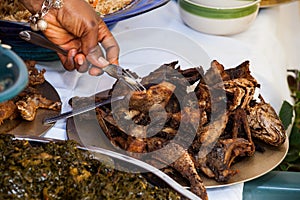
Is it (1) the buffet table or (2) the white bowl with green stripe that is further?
(2) the white bowl with green stripe

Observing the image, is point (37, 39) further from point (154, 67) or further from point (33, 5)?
point (154, 67)

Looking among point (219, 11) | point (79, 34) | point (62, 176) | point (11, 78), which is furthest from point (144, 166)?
point (219, 11)

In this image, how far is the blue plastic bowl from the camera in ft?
1.80

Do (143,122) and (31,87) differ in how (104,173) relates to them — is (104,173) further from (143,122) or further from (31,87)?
(31,87)

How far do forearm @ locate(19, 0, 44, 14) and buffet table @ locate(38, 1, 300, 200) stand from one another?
0.61 ft

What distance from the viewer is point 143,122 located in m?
1.07

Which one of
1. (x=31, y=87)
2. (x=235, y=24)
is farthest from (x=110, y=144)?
(x=235, y=24)

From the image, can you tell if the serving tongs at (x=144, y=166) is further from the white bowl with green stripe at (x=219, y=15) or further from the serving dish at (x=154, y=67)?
the white bowl with green stripe at (x=219, y=15)

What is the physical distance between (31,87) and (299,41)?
51.0 inches

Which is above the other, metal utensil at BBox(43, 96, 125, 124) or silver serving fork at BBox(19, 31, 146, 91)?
→ silver serving fork at BBox(19, 31, 146, 91)

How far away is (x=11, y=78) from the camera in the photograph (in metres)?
0.56

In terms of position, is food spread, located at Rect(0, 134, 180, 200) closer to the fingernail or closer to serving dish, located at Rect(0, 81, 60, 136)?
serving dish, located at Rect(0, 81, 60, 136)

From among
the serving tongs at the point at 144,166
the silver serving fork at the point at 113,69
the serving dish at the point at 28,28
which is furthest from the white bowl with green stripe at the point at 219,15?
the serving tongs at the point at 144,166

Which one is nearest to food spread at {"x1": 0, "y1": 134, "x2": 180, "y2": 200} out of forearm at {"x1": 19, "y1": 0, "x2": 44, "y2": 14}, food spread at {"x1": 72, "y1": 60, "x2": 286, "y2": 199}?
food spread at {"x1": 72, "y1": 60, "x2": 286, "y2": 199}
